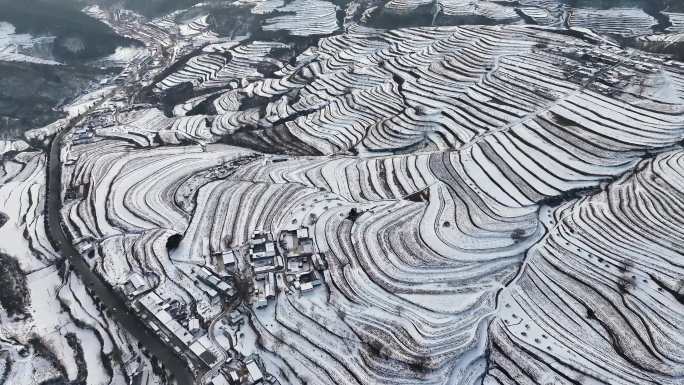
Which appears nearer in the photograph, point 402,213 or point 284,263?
point 284,263

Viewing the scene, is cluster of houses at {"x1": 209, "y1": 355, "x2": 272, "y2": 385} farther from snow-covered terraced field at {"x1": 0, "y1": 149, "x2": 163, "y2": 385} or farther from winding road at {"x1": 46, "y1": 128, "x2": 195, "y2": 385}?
snow-covered terraced field at {"x1": 0, "y1": 149, "x2": 163, "y2": 385}

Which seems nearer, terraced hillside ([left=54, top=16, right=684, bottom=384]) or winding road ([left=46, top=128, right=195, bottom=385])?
terraced hillside ([left=54, top=16, right=684, bottom=384])

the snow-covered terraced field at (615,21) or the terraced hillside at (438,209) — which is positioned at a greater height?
the snow-covered terraced field at (615,21)

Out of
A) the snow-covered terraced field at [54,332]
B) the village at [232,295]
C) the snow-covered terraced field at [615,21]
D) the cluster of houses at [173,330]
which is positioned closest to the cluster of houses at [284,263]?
the village at [232,295]

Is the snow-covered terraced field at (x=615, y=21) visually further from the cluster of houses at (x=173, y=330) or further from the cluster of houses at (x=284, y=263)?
the cluster of houses at (x=173, y=330)

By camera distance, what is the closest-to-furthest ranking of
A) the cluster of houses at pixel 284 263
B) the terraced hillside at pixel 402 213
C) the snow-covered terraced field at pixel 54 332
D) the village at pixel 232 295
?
1. the village at pixel 232 295
2. the terraced hillside at pixel 402 213
3. the snow-covered terraced field at pixel 54 332
4. the cluster of houses at pixel 284 263

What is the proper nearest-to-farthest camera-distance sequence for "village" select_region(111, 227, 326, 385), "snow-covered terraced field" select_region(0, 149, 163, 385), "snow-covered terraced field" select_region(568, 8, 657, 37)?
"village" select_region(111, 227, 326, 385) < "snow-covered terraced field" select_region(0, 149, 163, 385) < "snow-covered terraced field" select_region(568, 8, 657, 37)

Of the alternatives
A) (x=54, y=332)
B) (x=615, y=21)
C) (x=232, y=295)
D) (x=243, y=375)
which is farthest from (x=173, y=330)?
(x=615, y=21)

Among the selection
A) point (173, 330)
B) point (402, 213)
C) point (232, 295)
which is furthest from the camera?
point (402, 213)

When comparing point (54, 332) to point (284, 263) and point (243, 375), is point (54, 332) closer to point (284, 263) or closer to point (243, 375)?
point (243, 375)

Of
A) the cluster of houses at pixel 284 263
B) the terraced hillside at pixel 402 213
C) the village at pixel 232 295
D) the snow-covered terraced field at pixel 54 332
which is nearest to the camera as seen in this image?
the village at pixel 232 295

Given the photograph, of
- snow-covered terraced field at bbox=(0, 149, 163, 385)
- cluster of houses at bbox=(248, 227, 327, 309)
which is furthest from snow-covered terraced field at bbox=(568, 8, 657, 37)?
snow-covered terraced field at bbox=(0, 149, 163, 385)

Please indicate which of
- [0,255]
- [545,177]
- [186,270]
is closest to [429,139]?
[545,177]
